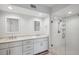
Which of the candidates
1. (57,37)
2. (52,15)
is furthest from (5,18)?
(57,37)

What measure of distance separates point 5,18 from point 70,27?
90.2 inches

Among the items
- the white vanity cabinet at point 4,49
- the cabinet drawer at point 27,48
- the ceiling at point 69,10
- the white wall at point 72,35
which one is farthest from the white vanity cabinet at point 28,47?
the ceiling at point 69,10

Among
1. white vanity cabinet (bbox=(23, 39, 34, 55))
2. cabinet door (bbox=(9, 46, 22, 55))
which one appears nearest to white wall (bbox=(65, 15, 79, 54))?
white vanity cabinet (bbox=(23, 39, 34, 55))

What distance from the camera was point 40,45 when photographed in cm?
242

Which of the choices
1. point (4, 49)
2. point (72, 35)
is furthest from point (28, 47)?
point (72, 35)

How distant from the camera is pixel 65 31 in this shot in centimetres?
227

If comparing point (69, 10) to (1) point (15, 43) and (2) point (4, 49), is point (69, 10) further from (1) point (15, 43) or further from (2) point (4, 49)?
(2) point (4, 49)

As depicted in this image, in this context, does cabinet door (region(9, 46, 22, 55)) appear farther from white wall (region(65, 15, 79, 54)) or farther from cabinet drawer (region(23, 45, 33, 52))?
white wall (region(65, 15, 79, 54))

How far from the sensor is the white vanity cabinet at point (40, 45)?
224 centimetres

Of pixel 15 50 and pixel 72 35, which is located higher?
pixel 72 35

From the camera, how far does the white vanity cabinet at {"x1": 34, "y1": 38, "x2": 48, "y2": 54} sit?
224cm

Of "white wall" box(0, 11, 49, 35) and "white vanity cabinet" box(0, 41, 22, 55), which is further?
"white wall" box(0, 11, 49, 35)
